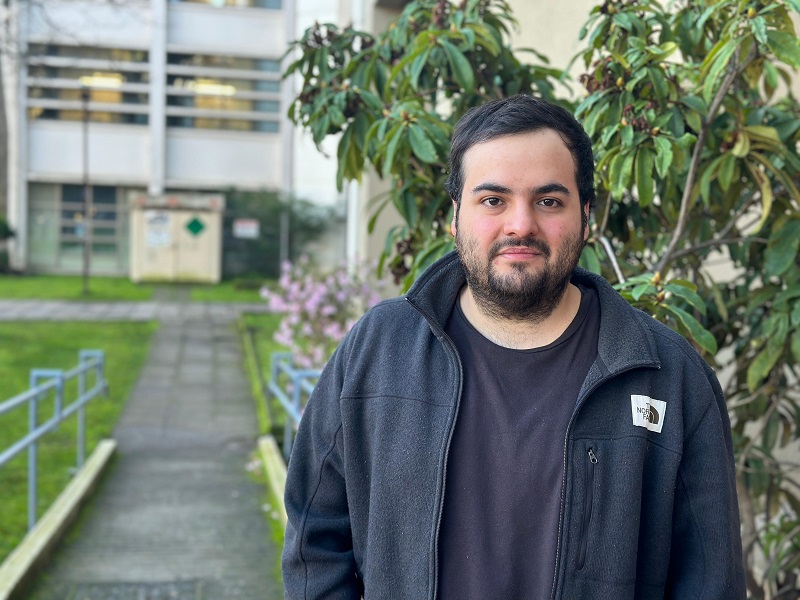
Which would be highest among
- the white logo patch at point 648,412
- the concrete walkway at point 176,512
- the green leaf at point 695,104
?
the green leaf at point 695,104

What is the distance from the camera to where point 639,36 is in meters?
3.06

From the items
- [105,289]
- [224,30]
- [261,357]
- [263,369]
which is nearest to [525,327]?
[263,369]

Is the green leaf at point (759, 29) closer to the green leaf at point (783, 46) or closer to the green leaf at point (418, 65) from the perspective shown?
the green leaf at point (783, 46)

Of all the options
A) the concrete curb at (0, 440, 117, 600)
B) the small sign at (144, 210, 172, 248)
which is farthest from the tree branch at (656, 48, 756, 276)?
the small sign at (144, 210, 172, 248)

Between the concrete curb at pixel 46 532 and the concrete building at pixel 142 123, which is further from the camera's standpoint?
the concrete building at pixel 142 123

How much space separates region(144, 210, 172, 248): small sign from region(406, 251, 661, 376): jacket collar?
90.2 feet

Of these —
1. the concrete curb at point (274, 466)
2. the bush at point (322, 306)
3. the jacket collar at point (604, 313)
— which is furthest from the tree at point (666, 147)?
the bush at point (322, 306)

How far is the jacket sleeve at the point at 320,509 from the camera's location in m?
2.04

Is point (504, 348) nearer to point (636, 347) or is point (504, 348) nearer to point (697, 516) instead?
point (636, 347)

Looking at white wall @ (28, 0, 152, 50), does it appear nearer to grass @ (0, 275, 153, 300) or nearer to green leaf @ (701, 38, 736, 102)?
grass @ (0, 275, 153, 300)

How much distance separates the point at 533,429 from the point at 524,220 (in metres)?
0.38

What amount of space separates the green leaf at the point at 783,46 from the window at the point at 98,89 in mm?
30628

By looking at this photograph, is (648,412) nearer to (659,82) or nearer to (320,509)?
(320,509)

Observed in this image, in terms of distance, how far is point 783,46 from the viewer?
2668 millimetres
